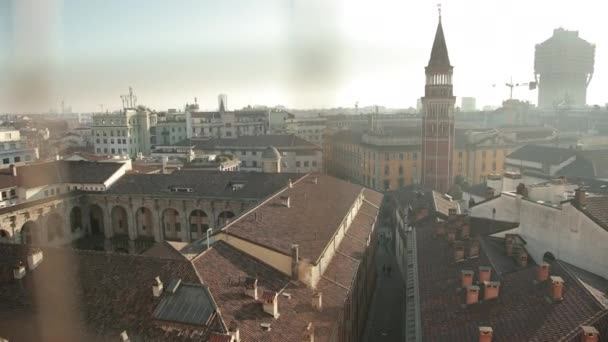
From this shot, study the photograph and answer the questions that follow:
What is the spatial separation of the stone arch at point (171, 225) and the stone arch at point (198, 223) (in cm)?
127

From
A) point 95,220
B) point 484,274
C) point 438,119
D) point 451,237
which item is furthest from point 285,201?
point 438,119

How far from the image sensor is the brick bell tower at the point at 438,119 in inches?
2670

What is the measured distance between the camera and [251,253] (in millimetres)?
26891

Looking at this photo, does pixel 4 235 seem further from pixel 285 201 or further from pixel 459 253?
pixel 459 253

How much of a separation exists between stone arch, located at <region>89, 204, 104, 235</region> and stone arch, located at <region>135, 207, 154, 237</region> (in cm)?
408

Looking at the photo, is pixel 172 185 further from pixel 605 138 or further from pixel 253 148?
pixel 605 138

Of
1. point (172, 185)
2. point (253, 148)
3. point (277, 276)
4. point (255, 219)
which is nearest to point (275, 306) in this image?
point (277, 276)

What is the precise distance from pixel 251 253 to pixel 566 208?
15.9 metres

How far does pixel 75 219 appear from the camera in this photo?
48312mm

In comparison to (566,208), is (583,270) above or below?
below

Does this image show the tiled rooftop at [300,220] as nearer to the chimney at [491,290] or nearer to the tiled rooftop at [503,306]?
the tiled rooftop at [503,306]

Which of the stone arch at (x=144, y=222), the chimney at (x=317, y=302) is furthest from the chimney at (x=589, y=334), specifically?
the stone arch at (x=144, y=222)

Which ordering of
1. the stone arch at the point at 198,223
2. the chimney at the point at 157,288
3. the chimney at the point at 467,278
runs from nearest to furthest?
the chimney at the point at 157,288, the chimney at the point at 467,278, the stone arch at the point at 198,223

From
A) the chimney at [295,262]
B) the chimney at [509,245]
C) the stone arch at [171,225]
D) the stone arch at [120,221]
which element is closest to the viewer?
the chimney at [295,262]
